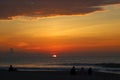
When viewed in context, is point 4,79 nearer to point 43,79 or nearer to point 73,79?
point 43,79

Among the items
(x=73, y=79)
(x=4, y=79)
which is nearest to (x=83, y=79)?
(x=73, y=79)

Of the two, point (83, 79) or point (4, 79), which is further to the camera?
point (83, 79)

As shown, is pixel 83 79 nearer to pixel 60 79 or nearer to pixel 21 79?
pixel 60 79

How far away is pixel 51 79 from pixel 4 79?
14.5 ft

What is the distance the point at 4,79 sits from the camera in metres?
28.2

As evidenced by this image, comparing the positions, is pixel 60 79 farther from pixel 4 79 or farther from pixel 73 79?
pixel 4 79

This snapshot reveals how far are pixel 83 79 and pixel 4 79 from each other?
7513 millimetres

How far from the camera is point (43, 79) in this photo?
96.7 ft

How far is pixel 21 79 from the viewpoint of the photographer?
95.0 feet

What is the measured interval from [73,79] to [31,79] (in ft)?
12.9

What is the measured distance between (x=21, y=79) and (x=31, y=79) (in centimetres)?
91

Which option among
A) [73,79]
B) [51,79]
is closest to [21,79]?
[51,79]

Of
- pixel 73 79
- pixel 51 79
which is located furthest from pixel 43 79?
pixel 73 79

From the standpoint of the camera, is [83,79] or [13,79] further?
[83,79]
